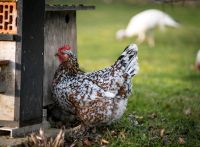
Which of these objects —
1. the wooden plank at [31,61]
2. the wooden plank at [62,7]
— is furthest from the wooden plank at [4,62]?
the wooden plank at [62,7]

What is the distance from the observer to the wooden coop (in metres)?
6.40

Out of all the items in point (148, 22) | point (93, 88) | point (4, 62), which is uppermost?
point (148, 22)

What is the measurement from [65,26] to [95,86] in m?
0.97

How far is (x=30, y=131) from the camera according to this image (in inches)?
259

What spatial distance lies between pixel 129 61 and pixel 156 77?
501cm

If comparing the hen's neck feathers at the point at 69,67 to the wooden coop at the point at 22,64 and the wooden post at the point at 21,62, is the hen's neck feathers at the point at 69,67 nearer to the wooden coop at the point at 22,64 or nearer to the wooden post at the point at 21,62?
the wooden coop at the point at 22,64

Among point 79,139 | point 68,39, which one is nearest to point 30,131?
point 79,139

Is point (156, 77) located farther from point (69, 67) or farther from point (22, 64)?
point (22, 64)

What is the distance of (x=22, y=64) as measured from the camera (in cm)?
641

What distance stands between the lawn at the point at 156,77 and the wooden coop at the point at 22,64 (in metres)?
0.89

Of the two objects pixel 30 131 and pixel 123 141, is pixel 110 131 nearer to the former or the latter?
pixel 123 141

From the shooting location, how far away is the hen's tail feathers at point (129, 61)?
7.15m

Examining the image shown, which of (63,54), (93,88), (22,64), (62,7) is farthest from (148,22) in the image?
(22,64)

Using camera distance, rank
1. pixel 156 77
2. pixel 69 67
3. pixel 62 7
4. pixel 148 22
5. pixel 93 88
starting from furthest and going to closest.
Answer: pixel 148 22 < pixel 156 77 < pixel 69 67 < pixel 62 7 < pixel 93 88
